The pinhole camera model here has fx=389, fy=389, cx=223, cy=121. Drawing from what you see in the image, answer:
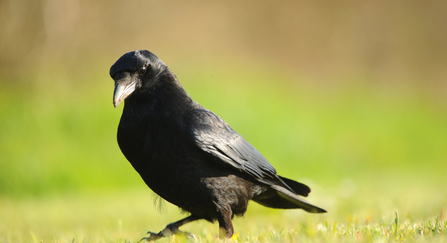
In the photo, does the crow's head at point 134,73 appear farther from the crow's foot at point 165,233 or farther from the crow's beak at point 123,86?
the crow's foot at point 165,233

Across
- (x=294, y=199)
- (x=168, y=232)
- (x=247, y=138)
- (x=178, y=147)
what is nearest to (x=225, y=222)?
(x=168, y=232)

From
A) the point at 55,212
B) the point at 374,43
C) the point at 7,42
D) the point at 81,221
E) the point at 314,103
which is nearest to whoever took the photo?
the point at 81,221

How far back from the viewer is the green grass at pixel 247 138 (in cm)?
584

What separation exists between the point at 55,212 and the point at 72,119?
10.0 feet

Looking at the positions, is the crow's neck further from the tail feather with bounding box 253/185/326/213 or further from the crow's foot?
the tail feather with bounding box 253/185/326/213

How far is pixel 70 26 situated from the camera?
9.40 metres

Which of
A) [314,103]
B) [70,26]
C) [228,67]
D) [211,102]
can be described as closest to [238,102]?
[211,102]

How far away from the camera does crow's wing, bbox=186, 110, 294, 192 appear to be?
3.11 meters

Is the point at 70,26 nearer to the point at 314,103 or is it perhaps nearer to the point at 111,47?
the point at 111,47

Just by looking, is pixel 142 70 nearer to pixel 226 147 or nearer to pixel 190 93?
pixel 226 147

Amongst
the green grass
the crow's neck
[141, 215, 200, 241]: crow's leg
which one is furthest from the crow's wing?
the green grass

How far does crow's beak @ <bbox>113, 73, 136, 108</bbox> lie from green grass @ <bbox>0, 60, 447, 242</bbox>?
1.87 m

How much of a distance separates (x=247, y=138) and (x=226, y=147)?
5945 millimetres

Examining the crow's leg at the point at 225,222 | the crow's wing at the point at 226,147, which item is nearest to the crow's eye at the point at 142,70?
the crow's wing at the point at 226,147
